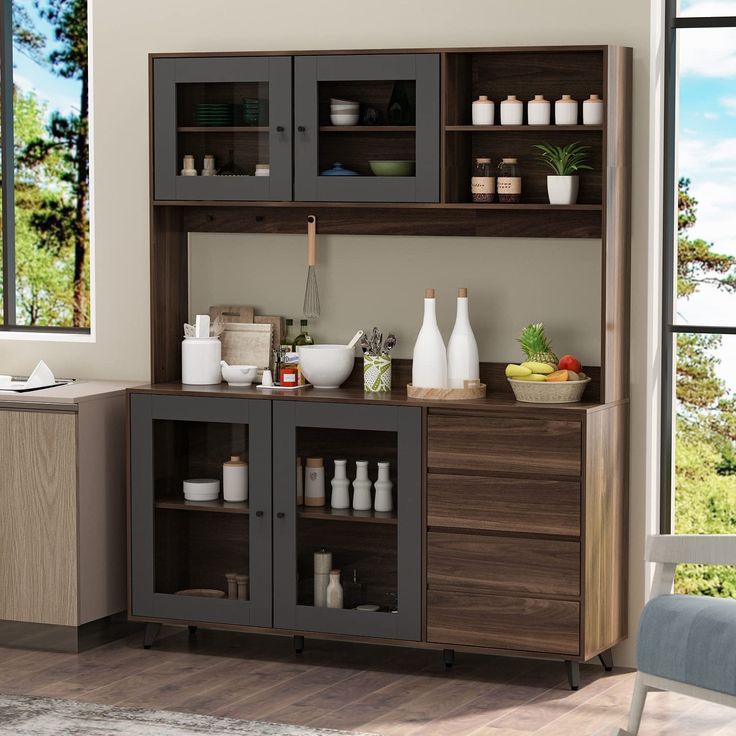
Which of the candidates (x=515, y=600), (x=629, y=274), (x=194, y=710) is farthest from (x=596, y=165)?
(x=194, y=710)

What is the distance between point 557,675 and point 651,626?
3.20 ft

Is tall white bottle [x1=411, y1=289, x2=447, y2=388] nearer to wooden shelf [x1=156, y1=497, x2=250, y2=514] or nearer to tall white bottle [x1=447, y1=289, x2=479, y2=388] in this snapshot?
tall white bottle [x1=447, y1=289, x2=479, y2=388]

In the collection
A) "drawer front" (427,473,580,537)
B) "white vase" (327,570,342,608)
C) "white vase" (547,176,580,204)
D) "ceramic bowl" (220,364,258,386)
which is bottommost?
"white vase" (327,570,342,608)

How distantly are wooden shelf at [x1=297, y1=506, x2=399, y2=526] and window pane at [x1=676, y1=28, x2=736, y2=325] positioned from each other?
3.84 ft

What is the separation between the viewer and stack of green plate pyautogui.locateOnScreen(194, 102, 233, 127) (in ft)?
15.3

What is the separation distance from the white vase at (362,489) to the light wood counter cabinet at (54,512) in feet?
2.81

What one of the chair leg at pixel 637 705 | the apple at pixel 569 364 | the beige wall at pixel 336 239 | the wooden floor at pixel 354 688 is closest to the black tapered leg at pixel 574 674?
the wooden floor at pixel 354 688

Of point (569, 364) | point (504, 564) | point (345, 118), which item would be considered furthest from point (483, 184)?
point (504, 564)

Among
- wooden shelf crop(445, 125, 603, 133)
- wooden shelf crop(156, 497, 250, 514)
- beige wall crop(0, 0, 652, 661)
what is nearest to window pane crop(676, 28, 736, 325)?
beige wall crop(0, 0, 652, 661)

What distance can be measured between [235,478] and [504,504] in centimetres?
90

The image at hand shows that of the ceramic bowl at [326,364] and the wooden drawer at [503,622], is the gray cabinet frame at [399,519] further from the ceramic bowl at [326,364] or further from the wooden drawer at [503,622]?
the ceramic bowl at [326,364]

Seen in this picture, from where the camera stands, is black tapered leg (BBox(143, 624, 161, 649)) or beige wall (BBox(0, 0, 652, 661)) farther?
black tapered leg (BBox(143, 624, 161, 649))

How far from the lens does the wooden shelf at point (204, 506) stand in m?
4.65

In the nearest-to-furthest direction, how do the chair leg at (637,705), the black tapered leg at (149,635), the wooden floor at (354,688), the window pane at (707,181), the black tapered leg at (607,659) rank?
the chair leg at (637,705) < the wooden floor at (354,688) < the black tapered leg at (607,659) < the black tapered leg at (149,635) < the window pane at (707,181)
